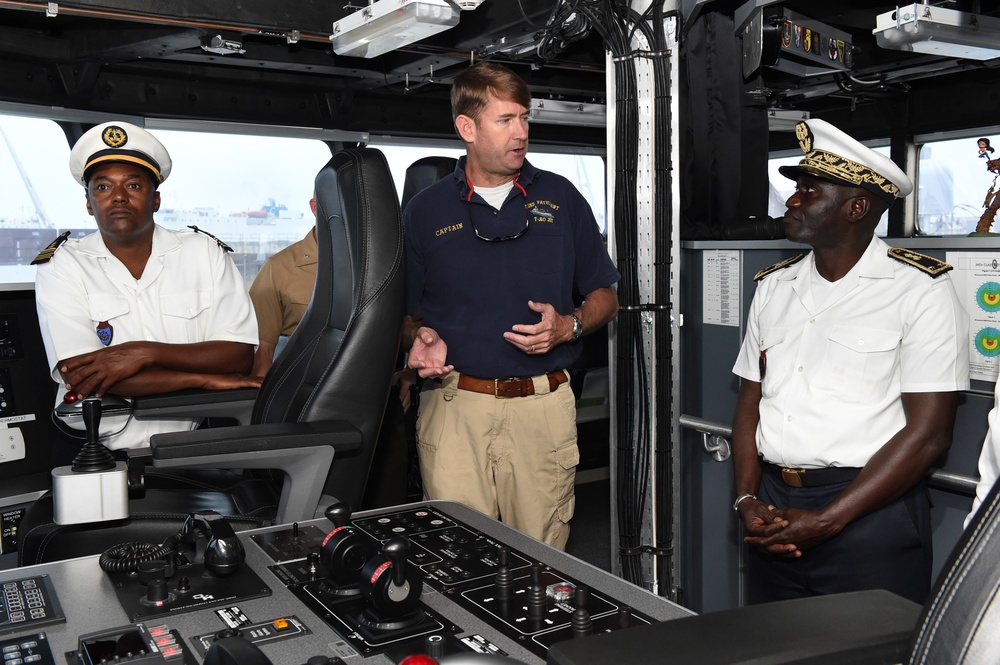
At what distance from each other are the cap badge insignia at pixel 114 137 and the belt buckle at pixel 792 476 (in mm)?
1951

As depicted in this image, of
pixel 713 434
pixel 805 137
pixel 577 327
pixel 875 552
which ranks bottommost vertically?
pixel 875 552

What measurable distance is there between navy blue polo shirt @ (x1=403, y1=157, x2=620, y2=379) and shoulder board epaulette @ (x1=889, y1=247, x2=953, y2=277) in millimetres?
858

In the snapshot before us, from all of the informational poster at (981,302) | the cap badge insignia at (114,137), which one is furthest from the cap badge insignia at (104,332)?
the informational poster at (981,302)

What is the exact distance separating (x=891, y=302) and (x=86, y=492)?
175cm

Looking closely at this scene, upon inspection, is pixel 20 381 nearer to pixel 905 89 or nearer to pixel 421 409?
pixel 421 409

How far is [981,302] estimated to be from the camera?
2207 mm

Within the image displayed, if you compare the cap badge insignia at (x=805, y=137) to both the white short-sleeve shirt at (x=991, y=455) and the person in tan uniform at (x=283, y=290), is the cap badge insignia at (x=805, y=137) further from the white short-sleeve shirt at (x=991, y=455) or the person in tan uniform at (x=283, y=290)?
the person in tan uniform at (x=283, y=290)

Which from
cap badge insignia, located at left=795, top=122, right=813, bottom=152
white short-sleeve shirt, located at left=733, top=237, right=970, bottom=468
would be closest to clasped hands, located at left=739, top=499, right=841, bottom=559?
white short-sleeve shirt, located at left=733, top=237, right=970, bottom=468

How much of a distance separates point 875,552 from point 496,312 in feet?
3.66

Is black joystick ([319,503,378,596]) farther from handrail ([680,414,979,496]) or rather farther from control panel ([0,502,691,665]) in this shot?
handrail ([680,414,979,496])

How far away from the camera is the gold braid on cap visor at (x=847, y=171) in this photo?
6.97ft

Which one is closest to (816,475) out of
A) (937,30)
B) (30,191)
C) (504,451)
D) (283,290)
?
(504,451)

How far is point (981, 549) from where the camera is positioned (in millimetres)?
570

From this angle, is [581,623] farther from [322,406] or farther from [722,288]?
[722,288]
